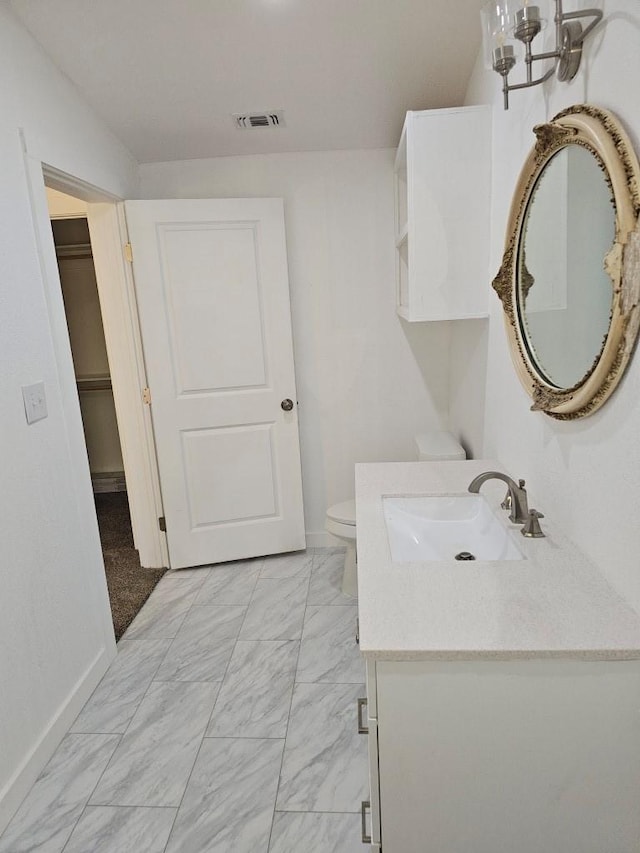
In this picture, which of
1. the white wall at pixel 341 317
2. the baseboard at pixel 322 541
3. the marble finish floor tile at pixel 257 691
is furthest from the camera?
the baseboard at pixel 322 541

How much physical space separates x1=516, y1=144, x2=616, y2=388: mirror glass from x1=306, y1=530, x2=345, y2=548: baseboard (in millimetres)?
1935

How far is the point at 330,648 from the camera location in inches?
88.6

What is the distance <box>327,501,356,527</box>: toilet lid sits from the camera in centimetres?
260

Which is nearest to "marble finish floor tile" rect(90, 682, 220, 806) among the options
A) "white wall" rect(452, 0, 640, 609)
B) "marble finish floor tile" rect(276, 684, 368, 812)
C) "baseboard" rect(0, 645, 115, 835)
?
"baseboard" rect(0, 645, 115, 835)

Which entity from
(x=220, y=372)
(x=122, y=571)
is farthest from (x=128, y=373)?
(x=122, y=571)

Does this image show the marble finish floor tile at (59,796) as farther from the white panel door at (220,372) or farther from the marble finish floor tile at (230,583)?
the white panel door at (220,372)

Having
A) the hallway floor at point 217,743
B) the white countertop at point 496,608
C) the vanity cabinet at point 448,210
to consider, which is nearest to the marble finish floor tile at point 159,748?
the hallway floor at point 217,743

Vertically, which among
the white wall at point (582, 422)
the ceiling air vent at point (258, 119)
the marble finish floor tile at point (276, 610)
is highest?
the ceiling air vent at point (258, 119)

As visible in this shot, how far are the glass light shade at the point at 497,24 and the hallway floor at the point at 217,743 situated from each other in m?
2.03

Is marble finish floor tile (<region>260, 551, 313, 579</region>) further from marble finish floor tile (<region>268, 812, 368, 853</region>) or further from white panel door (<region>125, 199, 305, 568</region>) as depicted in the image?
marble finish floor tile (<region>268, 812, 368, 853</region>)

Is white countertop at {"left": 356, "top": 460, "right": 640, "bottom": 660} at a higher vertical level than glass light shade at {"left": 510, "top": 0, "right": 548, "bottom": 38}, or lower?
lower

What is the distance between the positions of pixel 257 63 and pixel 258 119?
13.3 inches

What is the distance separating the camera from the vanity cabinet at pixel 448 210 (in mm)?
1946

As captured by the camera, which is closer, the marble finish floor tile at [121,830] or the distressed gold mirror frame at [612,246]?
the distressed gold mirror frame at [612,246]
